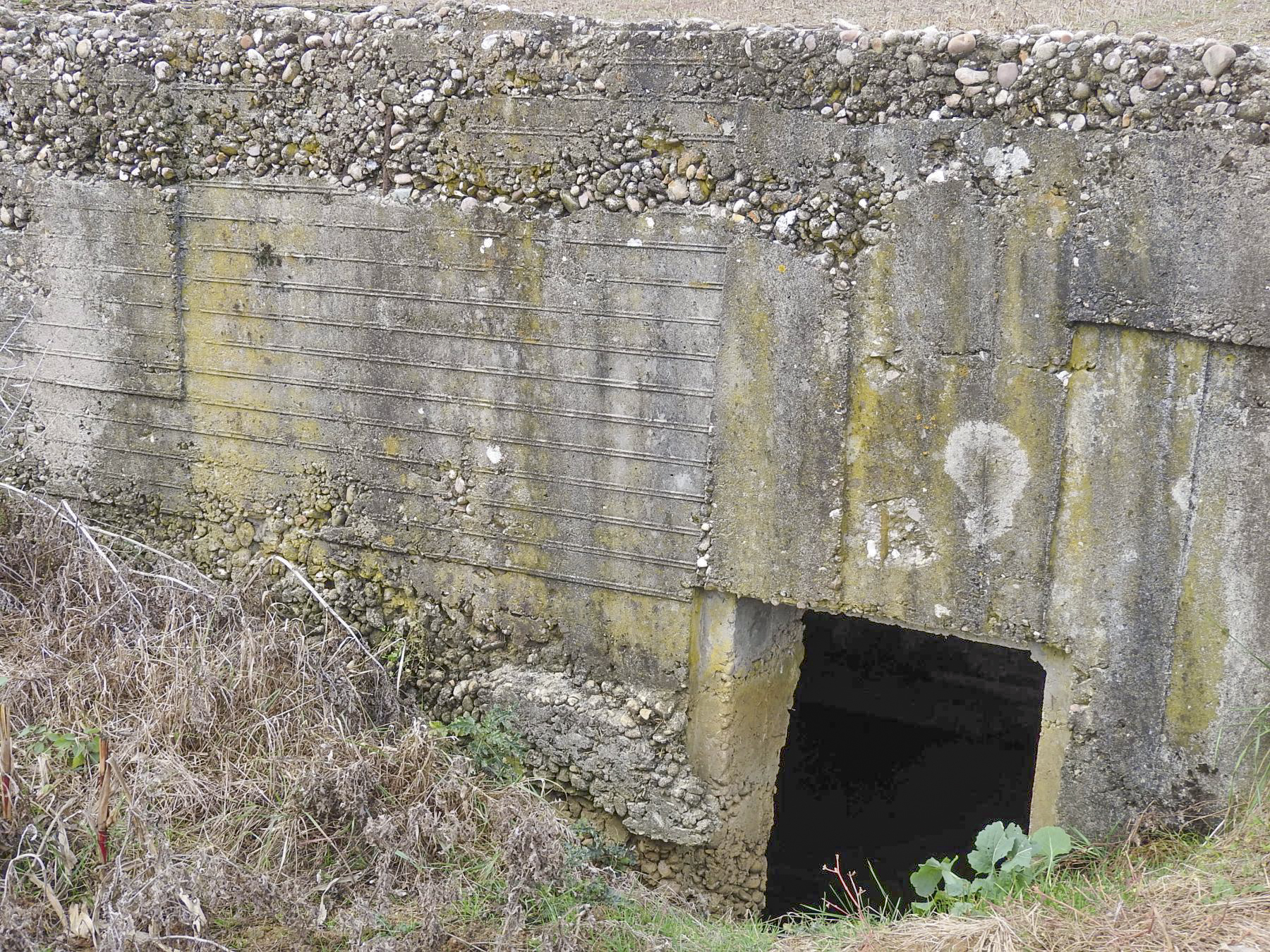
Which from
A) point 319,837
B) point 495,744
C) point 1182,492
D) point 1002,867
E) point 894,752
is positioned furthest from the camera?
point 894,752

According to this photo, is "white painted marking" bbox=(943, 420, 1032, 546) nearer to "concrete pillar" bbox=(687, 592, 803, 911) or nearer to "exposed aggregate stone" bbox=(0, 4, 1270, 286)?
"exposed aggregate stone" bbox=(0, 4, 1270, 286)

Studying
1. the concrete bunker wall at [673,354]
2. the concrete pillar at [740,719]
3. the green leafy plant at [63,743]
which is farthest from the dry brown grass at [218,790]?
the concrete pillar at [740,719]

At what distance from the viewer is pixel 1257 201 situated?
3.17 metres

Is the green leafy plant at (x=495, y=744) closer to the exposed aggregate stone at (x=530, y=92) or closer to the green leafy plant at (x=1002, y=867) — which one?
the green leafy plant at (x=1002, y=867)

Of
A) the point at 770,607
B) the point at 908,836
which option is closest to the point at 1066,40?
the point at 770,607

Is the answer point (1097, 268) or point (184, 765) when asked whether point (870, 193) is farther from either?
point (184, 765)

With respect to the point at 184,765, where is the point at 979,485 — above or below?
above

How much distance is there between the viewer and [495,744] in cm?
444

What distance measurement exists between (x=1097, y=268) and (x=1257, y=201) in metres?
0.43

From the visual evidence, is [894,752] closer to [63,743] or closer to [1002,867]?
[1002,867]

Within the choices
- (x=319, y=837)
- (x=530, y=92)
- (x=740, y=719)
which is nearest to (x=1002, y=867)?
(x=740, y=719)

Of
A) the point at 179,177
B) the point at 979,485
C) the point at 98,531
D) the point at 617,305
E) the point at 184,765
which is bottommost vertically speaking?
the point at 184,765

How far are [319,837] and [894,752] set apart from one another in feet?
13.0

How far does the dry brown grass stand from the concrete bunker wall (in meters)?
0.37
